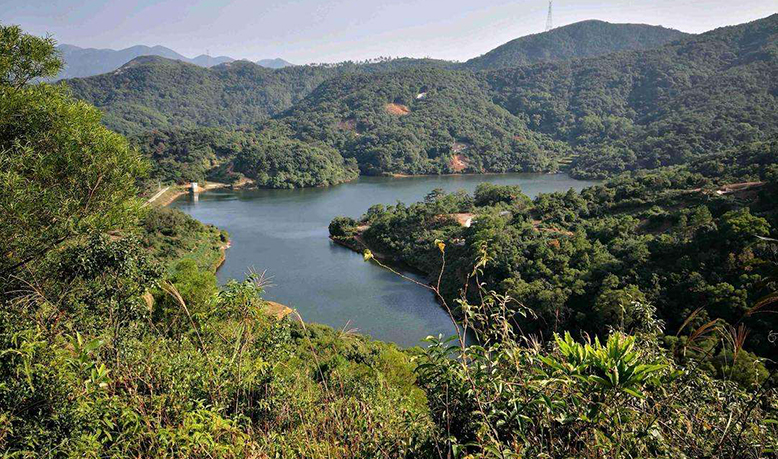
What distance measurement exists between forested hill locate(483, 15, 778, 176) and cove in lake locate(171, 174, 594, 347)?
9163mm

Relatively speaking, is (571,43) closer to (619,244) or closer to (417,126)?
(417,126)

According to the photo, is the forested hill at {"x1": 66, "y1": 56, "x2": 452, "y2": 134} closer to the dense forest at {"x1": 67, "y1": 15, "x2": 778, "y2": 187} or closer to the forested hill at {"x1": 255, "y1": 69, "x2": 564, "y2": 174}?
the dense forest at {"x1": 67, "y1": 15, "x2": 778, "y2": 187}

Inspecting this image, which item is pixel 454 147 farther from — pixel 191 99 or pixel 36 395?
pixel 191 99

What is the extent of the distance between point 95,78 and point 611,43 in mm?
121349

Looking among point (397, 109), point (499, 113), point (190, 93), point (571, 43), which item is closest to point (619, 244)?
point (499, 113)

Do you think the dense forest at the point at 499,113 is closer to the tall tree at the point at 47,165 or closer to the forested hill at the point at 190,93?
the forested hill at the point at 190,93

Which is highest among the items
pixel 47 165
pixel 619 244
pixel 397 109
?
pixel 397 109

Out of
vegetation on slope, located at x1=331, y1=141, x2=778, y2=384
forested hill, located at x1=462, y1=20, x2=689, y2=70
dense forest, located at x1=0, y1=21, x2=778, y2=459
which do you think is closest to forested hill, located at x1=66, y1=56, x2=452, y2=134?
forested hill, located at x1=462, y1=20, x2=689, y2=70

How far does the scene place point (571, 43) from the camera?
401ft

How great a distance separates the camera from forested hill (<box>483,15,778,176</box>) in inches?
1650

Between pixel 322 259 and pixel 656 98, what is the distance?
2376 inches

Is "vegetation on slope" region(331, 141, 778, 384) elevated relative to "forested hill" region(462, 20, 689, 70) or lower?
lower

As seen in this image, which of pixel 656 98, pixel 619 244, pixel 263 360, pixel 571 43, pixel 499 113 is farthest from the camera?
pixel 571 43

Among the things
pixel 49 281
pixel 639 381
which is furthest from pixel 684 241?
pixel 49 281
